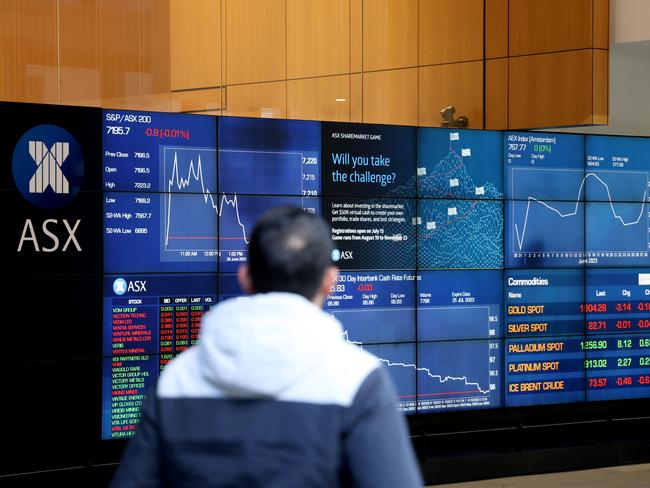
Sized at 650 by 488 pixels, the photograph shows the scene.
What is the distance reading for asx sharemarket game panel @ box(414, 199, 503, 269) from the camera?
788 cm

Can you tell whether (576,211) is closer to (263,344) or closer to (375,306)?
(375,306)

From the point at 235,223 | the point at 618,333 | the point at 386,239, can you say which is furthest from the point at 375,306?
the point at 618,333

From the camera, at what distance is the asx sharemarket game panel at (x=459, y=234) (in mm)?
7883

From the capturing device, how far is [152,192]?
275 inches

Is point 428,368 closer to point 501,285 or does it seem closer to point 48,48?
point 501,285

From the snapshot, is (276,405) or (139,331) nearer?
(276,405)

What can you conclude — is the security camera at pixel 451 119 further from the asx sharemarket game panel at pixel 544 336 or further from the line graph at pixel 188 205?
the line graph at pixel 188 205

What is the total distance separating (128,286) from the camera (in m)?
6.93

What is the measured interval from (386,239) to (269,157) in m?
1.07

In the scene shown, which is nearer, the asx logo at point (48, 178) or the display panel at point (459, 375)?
the asx logo at point (48, 178)

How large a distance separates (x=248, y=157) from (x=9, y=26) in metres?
1.75

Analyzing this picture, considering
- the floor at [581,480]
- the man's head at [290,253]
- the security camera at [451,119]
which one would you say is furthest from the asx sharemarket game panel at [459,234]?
the man's head at [290,253]

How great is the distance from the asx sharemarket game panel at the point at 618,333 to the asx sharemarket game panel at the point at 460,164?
3.85ft

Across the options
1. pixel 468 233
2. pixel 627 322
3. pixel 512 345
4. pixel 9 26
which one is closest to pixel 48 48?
pixel 9 26
